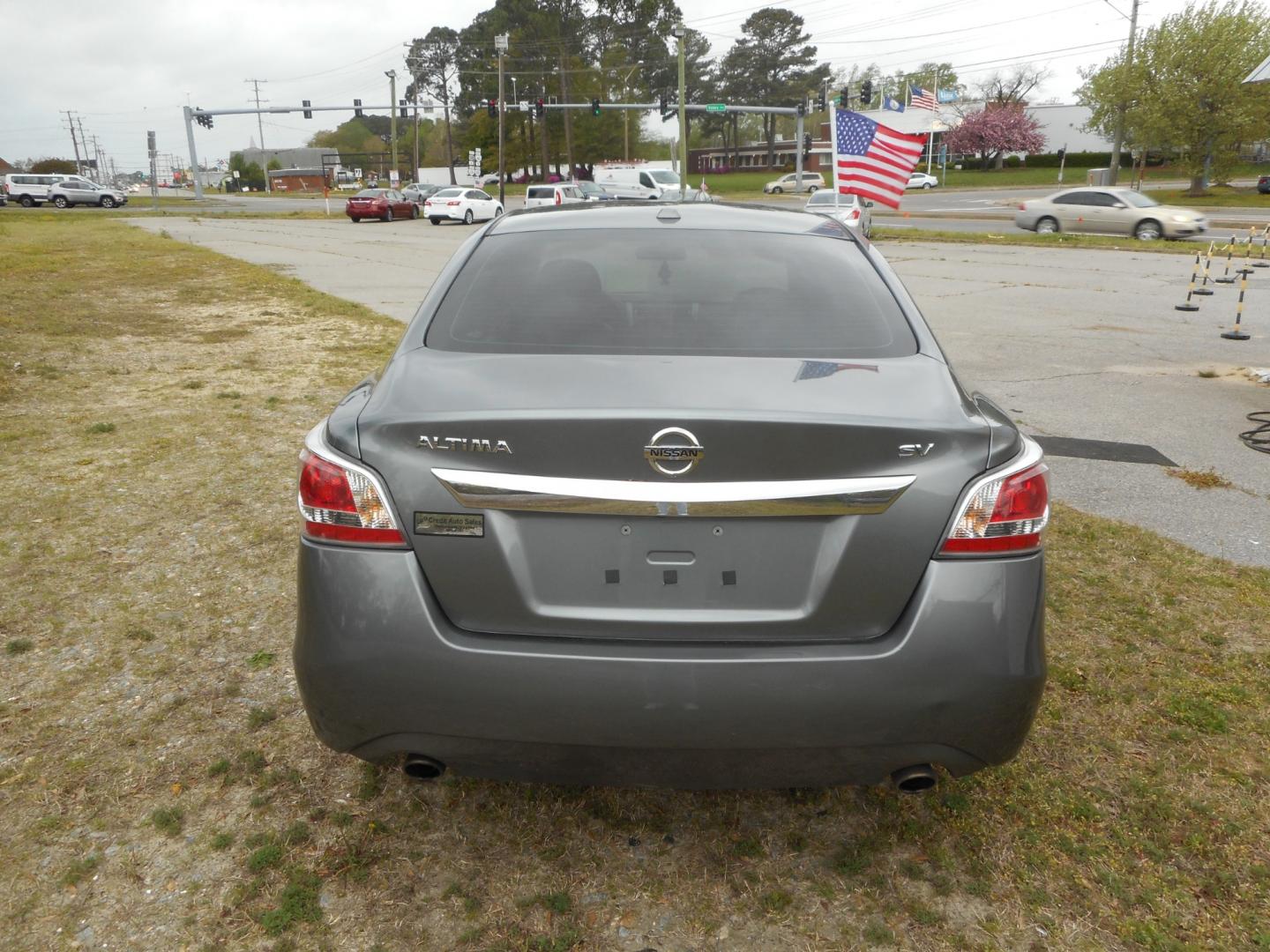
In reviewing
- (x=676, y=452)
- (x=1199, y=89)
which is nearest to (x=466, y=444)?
(x=676, y=452)

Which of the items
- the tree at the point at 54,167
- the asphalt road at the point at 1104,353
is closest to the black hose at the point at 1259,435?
the asphalt road at the point at 1104,353

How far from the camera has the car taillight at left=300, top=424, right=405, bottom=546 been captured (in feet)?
7.36

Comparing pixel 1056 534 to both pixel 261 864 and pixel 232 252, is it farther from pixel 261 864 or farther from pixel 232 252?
pixel 232 252

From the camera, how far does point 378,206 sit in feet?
136

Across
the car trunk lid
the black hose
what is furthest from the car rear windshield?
the black hose

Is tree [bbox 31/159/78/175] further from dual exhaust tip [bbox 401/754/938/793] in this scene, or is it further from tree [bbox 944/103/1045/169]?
dual exhaust tip [bbox 401/754/938/793]

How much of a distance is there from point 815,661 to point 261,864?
5.18 ft

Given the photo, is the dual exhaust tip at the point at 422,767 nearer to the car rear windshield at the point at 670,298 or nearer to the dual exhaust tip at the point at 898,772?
the dual exhaust tip at the point at 898,772

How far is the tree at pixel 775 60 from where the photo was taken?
297 ft

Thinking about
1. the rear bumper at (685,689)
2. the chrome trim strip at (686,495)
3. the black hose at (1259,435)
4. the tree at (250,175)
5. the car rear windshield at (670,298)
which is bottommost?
the black hose at (1259,435)

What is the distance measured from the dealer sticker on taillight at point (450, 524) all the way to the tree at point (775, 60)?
95.4 meters

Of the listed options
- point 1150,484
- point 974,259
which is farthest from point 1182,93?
point 1150,484

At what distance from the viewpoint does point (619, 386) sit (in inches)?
90.0

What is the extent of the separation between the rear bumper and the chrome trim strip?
9.6 inches
